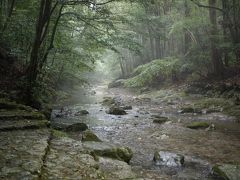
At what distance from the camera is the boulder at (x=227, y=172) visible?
4.96m

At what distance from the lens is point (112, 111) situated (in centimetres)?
1348

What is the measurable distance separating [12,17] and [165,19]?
13345mm

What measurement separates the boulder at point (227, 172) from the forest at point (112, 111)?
18 millimetres

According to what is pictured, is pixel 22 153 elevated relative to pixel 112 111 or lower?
elevated

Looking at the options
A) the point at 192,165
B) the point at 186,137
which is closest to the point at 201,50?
the point at 186,137

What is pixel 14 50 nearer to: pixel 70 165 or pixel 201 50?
pixel 70 165

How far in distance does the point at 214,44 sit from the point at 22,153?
14.1 metres

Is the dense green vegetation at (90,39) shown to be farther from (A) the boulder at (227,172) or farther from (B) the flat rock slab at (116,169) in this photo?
(A) the boulder at (227,172)

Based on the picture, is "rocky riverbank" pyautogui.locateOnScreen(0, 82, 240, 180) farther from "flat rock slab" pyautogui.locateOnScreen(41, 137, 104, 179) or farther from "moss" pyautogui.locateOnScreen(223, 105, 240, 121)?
"moss" pyautogui.locateOnScreen(223, 105, 240, 121)

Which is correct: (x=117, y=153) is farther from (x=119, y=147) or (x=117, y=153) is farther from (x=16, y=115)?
(x=16, y=115)

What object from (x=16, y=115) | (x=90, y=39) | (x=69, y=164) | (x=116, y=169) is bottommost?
(x=116, y=169)

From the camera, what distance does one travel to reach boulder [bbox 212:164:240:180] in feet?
16.3

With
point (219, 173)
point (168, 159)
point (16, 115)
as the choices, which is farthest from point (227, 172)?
point (16, 115)

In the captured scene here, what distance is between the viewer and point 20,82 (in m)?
10.2
